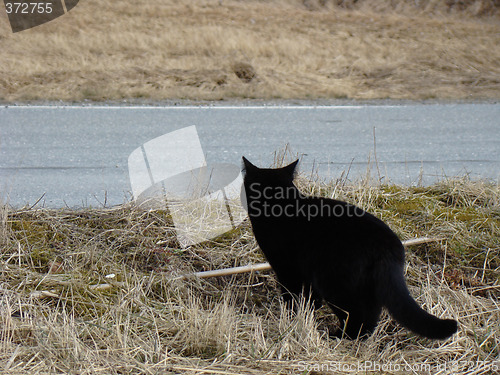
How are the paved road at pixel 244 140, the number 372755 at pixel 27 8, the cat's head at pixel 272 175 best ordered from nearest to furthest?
1. the cat's head at pixel 272 175
2. the paved road at pixel 244 140
3. the number 372755 at pixel 27 8

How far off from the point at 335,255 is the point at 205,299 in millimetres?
906

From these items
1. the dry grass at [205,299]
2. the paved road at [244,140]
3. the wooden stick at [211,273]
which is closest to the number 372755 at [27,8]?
the paved road at [244,140]

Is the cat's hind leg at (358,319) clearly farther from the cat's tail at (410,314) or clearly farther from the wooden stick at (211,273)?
the wooden stick at (211,273)

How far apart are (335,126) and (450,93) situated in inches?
175

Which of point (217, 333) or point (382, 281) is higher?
point (382, 281)

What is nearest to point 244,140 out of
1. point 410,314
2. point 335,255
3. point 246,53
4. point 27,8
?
point 335,255

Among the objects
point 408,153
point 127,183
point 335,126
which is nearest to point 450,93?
point 335,126

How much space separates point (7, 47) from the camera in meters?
12.2

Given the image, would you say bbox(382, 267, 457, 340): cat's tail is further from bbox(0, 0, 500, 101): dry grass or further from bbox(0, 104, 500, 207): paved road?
bbox(0, 0, 500, 101): dry grass

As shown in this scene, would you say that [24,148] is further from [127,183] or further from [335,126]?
[335,126]

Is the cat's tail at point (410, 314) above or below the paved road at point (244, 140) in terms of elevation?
above

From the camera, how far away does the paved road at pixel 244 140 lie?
4.92 m

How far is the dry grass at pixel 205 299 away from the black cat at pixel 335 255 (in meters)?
0.17

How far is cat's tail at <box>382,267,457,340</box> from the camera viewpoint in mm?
2047
